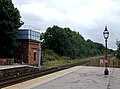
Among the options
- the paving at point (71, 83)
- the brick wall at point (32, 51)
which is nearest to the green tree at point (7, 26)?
the brick wall at point (32, 51)

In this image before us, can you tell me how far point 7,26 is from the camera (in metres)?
55.2

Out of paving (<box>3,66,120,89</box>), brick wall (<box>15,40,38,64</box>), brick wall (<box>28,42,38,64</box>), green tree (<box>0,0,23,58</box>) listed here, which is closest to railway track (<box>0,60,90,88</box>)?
paving (<box>3,66,120,89</box>)

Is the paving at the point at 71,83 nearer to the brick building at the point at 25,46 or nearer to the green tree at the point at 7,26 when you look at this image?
the green tree at the point at 7,26

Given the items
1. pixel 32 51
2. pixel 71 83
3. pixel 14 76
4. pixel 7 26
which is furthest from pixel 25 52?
pixel 71 83

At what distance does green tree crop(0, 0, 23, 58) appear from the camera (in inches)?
2176

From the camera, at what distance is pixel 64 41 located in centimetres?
9581

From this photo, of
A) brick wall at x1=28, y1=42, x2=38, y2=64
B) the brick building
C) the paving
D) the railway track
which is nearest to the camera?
the paving

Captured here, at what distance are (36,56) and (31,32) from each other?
5416 millimetres

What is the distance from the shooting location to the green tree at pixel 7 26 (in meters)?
55.3

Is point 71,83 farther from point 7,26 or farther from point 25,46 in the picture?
point 25,46

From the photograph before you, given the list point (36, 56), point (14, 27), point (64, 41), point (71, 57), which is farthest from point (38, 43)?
point (71, 57)

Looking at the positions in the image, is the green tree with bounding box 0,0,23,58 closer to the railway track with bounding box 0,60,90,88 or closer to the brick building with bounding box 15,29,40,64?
the brick building with bounding box 15,29,40,64

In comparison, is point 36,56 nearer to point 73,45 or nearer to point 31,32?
point 31,32

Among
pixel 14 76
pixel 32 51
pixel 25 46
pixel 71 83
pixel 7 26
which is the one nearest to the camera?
pixel 71 83
